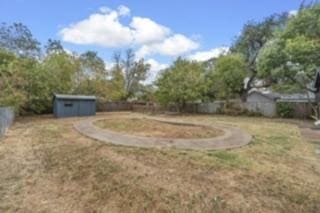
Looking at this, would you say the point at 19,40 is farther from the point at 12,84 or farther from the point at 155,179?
the point at 155,179

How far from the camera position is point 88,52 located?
1006 inches

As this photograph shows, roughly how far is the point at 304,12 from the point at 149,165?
16.6 m

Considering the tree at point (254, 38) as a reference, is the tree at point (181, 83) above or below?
below

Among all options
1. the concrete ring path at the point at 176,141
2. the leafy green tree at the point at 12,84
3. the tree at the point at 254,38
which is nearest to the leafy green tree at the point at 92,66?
the leafy green tree at the point at 12,84

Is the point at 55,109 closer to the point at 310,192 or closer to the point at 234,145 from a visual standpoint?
the point at 234,145

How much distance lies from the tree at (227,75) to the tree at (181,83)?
1389 millimetres

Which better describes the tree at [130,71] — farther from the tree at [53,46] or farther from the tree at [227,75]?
the tree at [227,75]

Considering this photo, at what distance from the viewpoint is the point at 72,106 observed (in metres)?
17.3

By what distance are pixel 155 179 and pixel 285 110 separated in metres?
15.6

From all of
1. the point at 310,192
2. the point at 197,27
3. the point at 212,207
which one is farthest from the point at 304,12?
the point at 212,207

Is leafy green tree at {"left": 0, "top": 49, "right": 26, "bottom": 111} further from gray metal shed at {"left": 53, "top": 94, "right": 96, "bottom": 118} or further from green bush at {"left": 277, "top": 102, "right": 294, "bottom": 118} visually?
green bush at {"left": 277, "top": 102, "right": 294, "bottom": 118}

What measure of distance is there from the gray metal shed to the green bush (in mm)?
13714

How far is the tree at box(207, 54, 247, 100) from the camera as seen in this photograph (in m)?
21.0

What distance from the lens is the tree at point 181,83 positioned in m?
19.5
